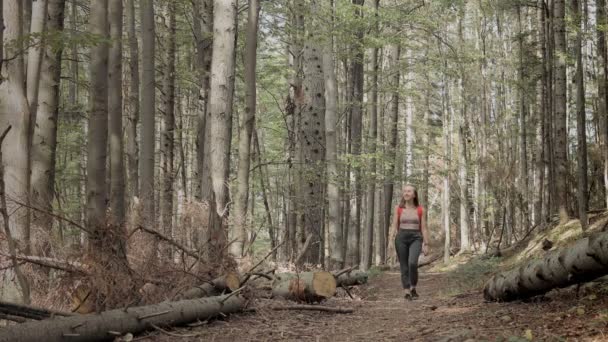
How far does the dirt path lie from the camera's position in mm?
4676

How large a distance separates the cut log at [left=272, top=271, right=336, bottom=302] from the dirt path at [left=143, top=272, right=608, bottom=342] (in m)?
0.56

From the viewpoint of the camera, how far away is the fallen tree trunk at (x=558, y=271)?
5016 millimetres

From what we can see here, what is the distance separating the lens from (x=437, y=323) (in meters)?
6.14

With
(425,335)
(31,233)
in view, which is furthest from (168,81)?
(425,335)

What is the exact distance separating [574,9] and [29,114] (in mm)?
11558

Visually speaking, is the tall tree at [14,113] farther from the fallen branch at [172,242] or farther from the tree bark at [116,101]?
the tree bark at [116,101]

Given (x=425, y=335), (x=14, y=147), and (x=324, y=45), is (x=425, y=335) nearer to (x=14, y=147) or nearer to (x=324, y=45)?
(x=14, y=147)

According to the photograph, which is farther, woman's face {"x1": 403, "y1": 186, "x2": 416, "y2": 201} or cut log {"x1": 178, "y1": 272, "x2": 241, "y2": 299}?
woman's face {"x1": 403, "y1": 186, "x2": 416, "y2": 201}

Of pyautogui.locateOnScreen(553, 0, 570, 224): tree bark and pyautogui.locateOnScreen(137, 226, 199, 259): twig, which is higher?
pyautogui.locateOnScreen(553, 0, 570, 224): tree bark

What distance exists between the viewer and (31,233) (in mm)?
6785

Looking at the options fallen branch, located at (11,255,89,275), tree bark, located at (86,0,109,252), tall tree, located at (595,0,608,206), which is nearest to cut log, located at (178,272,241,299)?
fallen branch, located at (11,255,89,275)

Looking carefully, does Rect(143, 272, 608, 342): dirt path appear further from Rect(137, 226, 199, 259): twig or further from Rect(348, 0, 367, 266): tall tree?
Rect(348, 0, 367, 266): tall tree

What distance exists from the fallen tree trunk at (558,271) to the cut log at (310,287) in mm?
2533

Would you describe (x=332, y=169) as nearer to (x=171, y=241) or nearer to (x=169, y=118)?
(x=169, y=118)
